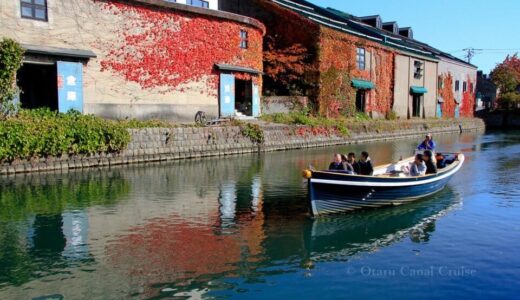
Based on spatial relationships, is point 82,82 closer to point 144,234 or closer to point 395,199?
point 144,234

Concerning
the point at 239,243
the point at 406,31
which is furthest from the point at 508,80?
the point at 239,243

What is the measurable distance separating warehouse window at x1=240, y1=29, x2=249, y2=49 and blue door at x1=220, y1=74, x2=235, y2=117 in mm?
2530

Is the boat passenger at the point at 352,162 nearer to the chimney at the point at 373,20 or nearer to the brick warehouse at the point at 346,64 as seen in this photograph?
the brick warehouse at the point at 346,64

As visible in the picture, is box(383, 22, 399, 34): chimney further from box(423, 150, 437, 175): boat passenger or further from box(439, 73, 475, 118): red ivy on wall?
box(423, 150, 437, 175): boat passenger

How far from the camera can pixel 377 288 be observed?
8.09m

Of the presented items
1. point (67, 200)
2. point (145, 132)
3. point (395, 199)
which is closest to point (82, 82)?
point (145, 132)

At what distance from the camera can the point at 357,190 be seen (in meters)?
12.3

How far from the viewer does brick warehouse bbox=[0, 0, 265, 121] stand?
2178 cm

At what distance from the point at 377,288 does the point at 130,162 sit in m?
15.5

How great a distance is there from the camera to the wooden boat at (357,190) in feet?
38.4

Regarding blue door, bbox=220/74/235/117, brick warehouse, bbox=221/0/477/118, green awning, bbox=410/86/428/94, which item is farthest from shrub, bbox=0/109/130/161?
green awning, bbox=410/86/428/94

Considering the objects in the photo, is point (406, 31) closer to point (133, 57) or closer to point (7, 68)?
point (133, 57)

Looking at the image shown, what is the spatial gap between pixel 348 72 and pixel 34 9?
26441 millimetres

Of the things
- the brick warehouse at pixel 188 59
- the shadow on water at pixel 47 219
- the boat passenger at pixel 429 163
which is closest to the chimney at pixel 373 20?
the brick warehouse at pixel 188 59
